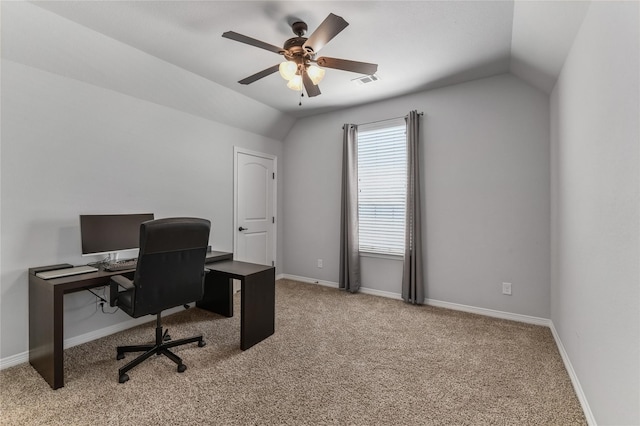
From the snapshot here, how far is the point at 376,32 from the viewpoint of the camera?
2412 millimetres

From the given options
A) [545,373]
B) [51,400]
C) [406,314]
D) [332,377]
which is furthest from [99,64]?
[545,373]

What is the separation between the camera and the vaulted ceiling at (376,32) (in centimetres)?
207

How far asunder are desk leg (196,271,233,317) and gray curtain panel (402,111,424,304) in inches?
85.9

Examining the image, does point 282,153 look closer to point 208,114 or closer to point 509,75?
point 208,114

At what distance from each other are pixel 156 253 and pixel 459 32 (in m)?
2.97

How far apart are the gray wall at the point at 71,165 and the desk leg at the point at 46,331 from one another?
16cm

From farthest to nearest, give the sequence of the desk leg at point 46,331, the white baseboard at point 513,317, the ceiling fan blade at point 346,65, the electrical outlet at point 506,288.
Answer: the electrical outlet at point 506,288
the ceiling fan blade at point 346,65
the desk leg at point 46,331
the white baseboard at point 513,317

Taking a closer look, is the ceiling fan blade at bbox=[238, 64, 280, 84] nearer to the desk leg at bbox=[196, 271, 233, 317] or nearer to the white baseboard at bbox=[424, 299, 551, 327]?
the desk leg at bbox=[196, 271, 233, 317]

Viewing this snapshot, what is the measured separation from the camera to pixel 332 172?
448 centimetres

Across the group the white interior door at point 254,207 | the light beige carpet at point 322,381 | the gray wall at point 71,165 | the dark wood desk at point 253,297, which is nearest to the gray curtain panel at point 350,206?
the light beige carpet at point 322,381

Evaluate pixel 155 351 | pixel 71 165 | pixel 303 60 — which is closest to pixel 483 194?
pixel 303 60

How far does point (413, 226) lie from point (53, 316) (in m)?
3.52

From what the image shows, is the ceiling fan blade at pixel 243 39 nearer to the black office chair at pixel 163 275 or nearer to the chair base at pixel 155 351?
the black office chair at pixel 163 275

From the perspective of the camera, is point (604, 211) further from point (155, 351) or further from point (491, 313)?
point (155, 351)
